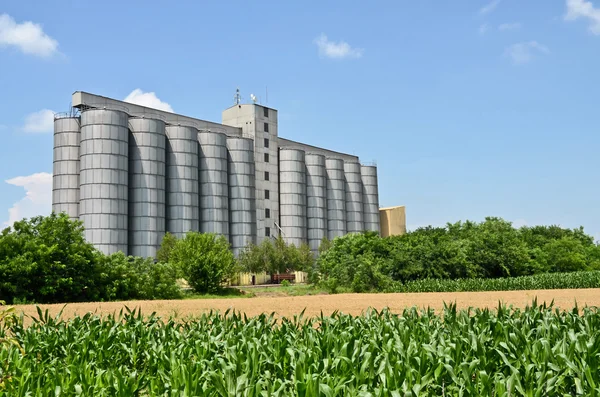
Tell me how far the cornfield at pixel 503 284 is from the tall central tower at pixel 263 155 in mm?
55807

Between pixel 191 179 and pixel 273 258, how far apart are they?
18.2 m

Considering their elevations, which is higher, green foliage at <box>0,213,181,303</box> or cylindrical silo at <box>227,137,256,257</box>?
cylindrical silo at <box>227,137,256,257</box>

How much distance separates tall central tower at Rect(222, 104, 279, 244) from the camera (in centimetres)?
10188

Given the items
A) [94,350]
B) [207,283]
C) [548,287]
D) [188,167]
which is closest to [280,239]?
[188,167]

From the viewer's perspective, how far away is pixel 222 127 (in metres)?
102

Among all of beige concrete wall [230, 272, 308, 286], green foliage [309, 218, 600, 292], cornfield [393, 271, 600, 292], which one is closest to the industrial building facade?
beige concrete wall [230, 272, 308, 286]

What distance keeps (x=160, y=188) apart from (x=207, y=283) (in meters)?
38.7

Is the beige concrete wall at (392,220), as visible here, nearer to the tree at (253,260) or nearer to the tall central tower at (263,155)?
the tall central tower at (263,155)

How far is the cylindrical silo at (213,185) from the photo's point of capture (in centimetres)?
9119

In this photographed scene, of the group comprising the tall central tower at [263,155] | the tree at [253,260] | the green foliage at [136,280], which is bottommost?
the green foliage at [136,280]

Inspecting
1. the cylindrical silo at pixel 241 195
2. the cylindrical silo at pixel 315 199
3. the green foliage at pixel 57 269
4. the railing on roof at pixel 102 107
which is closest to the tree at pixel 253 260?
the cylindrical silo at pixel 241 195

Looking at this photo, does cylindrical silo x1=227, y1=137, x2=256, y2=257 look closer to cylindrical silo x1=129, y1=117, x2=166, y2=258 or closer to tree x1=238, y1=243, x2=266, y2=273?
tree x1=238, y1=243, x2=266, y2=273

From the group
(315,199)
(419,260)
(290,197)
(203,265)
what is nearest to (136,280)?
(203,265)

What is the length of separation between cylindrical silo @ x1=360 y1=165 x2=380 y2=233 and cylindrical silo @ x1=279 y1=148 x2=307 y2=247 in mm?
19764
